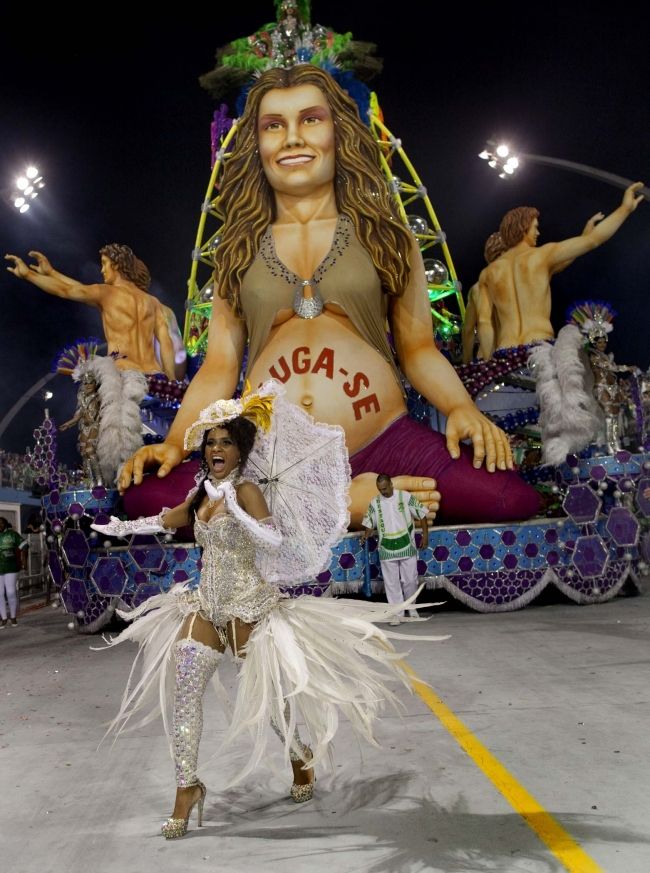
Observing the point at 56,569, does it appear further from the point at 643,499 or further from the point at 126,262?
the point at 643,499

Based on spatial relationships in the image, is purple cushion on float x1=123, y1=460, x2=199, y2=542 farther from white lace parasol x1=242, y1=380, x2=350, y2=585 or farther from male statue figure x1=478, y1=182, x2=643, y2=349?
male statue figure x1=478, y1=182, x2=643, y2=349

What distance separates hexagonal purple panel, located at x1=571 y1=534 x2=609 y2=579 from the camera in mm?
8906

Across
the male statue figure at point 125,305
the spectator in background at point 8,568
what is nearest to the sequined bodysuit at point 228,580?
the spectator in background at point 8,568

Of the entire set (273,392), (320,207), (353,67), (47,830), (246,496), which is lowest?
(47,830)

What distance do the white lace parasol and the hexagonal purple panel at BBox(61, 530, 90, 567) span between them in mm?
5780

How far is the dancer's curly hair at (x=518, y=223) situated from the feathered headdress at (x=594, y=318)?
128 inches

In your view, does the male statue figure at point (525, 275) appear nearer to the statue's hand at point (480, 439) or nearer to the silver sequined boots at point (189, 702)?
the statue's hand at point (480, 439)

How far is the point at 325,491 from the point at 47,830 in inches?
65.5

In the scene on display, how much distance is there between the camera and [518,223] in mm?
12625

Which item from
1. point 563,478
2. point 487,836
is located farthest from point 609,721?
point 563,478

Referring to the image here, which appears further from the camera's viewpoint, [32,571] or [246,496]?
[32,571]

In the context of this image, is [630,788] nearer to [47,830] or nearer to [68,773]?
[47,830]

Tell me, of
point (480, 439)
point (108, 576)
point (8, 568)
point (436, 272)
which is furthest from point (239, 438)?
point (436, 272)

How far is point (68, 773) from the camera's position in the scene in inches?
146
